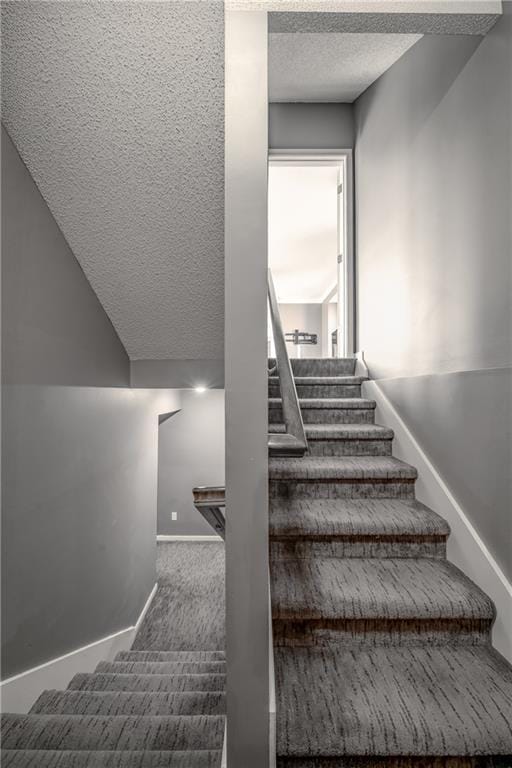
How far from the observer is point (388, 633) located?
56.7 inches

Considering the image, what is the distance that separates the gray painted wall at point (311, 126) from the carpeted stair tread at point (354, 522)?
300 cm

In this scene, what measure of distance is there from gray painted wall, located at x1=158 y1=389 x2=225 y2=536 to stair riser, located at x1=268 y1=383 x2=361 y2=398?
3.17 m

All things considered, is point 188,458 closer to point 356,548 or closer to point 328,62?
point 356,548

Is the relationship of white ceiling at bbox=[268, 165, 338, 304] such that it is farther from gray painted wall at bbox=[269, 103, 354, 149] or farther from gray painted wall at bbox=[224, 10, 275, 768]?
gray painted wall at bbox=[224, 10, 275, 768]

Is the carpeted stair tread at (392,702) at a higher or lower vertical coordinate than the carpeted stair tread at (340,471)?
lower

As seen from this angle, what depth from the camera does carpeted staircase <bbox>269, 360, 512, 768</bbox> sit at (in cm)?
111

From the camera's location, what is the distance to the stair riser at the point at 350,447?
2328 millimetres

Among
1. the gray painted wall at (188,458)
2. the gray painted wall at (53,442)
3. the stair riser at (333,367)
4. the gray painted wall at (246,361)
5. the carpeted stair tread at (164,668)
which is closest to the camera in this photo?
the gray painted wall at (246,361)

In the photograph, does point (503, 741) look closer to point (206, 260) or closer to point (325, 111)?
point (206, 260)

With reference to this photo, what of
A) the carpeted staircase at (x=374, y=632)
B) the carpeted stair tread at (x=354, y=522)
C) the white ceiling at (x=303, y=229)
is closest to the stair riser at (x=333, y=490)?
the carpeted staircase at (x=374, y=632)

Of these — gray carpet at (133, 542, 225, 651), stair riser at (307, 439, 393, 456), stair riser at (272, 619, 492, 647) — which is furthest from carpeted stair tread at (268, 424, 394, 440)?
gray carpet at (133, 542, 225, 651)

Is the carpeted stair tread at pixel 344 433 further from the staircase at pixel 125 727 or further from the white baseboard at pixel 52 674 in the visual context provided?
the white baseboard at pixel 52 674

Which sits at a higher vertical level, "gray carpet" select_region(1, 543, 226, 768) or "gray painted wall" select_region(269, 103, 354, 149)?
"gray painted wall" select_region(269, 103, 354, 149)

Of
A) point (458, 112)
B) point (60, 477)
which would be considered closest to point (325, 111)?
point (458, 112)
